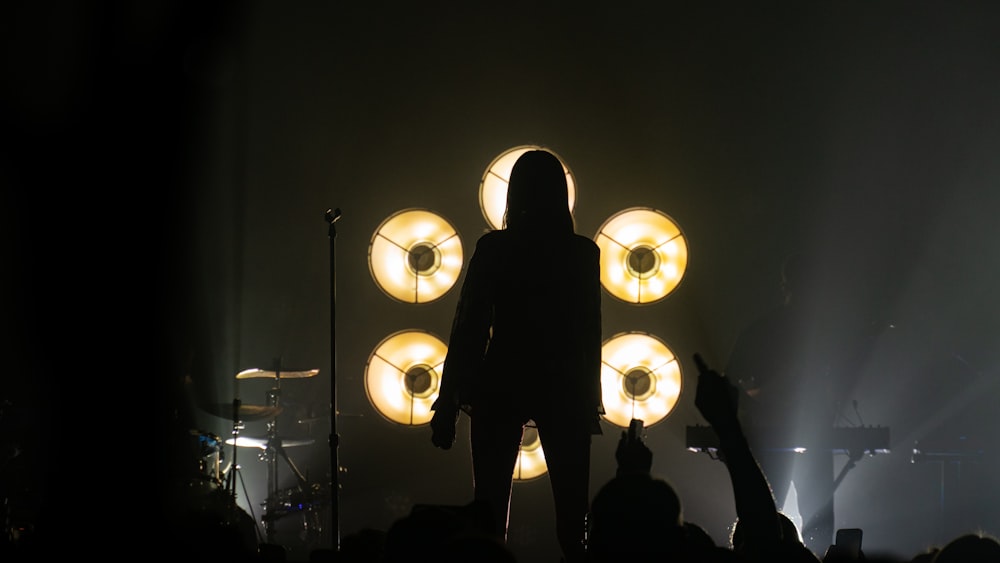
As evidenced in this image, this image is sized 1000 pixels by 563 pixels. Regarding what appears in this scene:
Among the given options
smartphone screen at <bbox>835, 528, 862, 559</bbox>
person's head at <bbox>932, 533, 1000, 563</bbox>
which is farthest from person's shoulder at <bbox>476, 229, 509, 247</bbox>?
person's head at <bbox>932, 533, 1000, 563</bbox>

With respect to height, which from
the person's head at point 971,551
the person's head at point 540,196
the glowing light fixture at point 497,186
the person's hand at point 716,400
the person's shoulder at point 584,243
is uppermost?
the glowing light fixture at point 497,186

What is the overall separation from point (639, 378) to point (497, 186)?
1576 mm

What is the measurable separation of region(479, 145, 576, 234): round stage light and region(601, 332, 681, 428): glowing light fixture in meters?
1.00

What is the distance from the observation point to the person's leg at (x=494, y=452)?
3.62 meters

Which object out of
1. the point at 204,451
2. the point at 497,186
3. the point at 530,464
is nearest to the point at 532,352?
the point at 204,451

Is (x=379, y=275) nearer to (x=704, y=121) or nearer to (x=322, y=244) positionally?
(x=322, y=244)

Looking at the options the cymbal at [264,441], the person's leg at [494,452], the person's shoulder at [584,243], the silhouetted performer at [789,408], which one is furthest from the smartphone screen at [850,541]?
the cymbal at [264,441]

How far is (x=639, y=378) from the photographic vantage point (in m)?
7.16

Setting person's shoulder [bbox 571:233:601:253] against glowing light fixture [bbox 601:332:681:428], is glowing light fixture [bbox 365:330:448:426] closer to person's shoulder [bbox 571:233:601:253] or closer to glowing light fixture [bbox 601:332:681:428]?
glowing light fixture [bbox 601:332:681:428]

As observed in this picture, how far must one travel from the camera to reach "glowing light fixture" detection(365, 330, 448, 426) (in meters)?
7.18

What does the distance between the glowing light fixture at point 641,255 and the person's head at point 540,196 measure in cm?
324

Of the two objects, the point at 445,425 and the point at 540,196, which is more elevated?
the point at 540,196

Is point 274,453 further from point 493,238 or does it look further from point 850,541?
point 850,541

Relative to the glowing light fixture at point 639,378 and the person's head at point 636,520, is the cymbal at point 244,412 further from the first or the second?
the person's head at point 636,520
